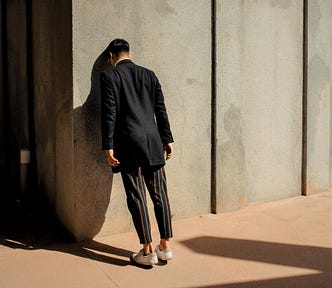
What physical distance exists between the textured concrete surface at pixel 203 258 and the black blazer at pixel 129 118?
0.85m

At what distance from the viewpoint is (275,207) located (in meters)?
5.87

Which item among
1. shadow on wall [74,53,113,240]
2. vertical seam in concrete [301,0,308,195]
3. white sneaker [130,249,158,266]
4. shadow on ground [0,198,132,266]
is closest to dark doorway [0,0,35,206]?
shadow on ground [0,198,132,266]

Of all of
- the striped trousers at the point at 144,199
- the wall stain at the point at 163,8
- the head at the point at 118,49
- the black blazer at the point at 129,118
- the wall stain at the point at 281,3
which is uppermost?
the wall stain at the point at 281,3


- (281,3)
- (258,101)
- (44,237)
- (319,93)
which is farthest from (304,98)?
(44,237)

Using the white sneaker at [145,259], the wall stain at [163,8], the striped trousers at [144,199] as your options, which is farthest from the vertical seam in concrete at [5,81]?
the white sneaker at [145,259]

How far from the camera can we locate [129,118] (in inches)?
161

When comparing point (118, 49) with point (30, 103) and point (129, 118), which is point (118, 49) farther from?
point (30, 103)

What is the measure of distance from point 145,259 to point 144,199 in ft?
1.62

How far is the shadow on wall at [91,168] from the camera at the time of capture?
454 cm

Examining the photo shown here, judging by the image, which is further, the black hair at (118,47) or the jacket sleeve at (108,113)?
the black hair at (118,47)

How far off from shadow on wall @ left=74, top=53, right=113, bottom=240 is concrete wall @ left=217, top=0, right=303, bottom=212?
1.43 metres

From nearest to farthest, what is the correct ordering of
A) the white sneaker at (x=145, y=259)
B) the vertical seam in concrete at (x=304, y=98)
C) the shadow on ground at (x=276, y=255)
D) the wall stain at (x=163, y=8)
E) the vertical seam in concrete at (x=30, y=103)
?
the shadow on ground at (x=276, y=255) → the white sneaker at (x=145, y=259) → the wall stain at (x=163, y=8) → the vertical seam in concrete at (x=30, y=103) → the vertical seam in concrete at (x=304, y=98)

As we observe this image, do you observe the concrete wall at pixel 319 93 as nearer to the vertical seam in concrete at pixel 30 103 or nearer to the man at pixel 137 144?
the man at pixel 137 144

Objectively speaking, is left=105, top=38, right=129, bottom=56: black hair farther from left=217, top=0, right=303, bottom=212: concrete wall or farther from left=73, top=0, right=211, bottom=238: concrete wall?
left=217, top=0, right=303, bottom=212: concrete wall
